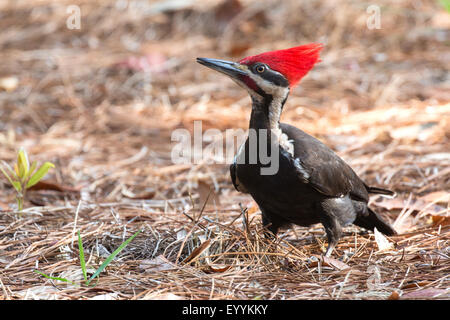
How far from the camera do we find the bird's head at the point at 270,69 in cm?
319

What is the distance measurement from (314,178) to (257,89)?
1.90 feet

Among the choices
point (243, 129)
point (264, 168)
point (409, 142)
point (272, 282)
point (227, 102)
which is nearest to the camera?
point (272, 282)

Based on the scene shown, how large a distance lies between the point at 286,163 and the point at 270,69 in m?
0.53

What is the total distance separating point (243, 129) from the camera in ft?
17.1

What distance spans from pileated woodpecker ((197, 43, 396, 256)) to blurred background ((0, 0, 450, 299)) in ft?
0.72

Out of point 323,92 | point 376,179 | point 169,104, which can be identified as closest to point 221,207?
point 376,179

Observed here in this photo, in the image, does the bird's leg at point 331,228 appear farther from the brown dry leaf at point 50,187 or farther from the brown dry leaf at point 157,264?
the brown dry leaf at point 50,187

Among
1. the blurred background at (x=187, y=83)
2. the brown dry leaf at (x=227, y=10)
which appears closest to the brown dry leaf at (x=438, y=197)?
the blurred background at (x=187, y=83)

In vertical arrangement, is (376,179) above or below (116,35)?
below

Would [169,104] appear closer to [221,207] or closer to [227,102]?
[227,102]

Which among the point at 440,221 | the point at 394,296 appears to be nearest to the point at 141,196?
the point at 440,221

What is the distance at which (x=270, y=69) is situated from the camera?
10.5 ft

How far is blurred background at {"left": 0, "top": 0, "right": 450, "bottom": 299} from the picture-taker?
303cm

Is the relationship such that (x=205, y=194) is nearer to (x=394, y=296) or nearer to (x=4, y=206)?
(x=4, y=206)
